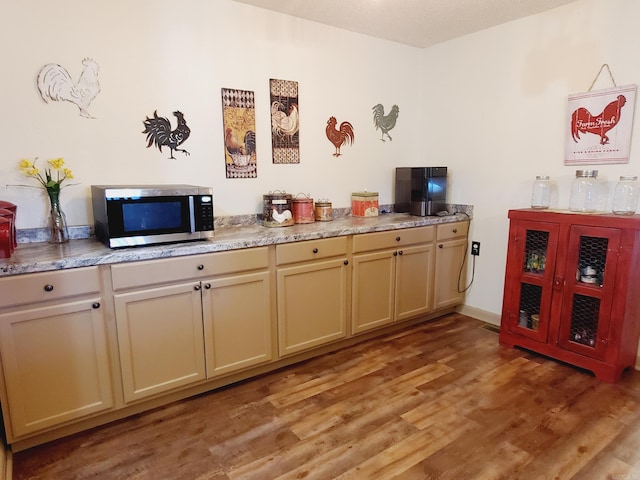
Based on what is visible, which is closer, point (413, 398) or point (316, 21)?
point (413, 398)

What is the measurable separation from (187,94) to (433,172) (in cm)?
198

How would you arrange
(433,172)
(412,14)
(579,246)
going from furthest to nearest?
(433,172), (412,14), (579,246)

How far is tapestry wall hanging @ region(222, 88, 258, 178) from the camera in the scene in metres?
2.65

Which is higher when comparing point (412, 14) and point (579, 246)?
point (412, 14)

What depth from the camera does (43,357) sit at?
1.77 meters

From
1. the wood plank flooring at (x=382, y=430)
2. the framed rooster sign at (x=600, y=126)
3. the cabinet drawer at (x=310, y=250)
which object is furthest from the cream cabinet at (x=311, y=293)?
the framed rooster sign at (x=600, y=126)

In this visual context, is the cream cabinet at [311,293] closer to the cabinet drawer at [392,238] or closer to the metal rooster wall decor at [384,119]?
the cabinet drawer at [392,238]

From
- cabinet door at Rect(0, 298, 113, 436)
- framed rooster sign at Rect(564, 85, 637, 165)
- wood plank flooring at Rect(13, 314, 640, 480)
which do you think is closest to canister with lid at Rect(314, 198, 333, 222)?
wood plank flooring at Rect(13, 314, 640, 480)

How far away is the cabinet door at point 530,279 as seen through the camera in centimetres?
262

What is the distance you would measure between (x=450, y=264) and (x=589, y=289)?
1082 millimetres

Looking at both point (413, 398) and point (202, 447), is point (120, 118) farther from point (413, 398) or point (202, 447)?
point (413, 398)

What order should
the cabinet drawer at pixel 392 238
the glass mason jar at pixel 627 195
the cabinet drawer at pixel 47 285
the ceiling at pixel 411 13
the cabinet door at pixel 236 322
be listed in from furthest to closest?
the cabinet drawer at pixel 392 238 < the ceiling at pixel 411 13 < the glass mason jar at pixel 627 195 < the cabinet door at pixel 236 322 < the cabinet drawer at pixel 47 285

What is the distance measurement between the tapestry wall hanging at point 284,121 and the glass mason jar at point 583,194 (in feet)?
6.43

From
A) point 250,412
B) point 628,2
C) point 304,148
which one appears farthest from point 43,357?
point 628,2
